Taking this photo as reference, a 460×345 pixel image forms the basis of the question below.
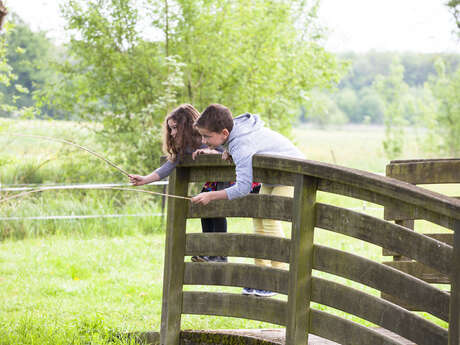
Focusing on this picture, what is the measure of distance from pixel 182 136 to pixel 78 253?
3.90m

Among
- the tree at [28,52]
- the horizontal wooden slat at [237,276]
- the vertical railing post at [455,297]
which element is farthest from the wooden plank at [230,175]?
the tree at [28,52]

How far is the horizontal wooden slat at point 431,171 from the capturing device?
408 centimetres

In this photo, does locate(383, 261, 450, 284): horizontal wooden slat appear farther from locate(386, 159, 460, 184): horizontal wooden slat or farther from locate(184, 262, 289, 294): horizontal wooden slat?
locate(184, 262, 289, 294): horizontal wooden slat

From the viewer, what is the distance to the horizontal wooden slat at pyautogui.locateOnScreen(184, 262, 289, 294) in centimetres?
328

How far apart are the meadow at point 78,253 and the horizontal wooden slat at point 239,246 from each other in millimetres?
803

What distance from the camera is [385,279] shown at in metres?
2.71

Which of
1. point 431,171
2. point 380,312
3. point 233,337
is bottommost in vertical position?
point 233,337

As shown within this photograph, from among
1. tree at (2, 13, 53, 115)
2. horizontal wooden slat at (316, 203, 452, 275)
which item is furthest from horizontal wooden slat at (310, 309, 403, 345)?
tree at (2, 13, 53, 115)

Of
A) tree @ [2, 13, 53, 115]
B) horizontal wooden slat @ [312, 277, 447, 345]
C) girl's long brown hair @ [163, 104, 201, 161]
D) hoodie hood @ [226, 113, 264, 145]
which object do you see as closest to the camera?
horizontal wooden slat @ [312, 277, 447, 345]

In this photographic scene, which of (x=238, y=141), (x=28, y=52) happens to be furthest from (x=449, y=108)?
(x=238, y=141)

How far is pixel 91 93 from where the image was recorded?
11156mm

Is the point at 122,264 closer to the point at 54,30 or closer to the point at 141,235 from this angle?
the point at 141,235

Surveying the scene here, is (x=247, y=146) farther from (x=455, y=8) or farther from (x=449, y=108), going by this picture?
(x=449, y=108)

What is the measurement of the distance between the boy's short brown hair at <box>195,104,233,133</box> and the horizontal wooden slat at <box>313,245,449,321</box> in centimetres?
87
